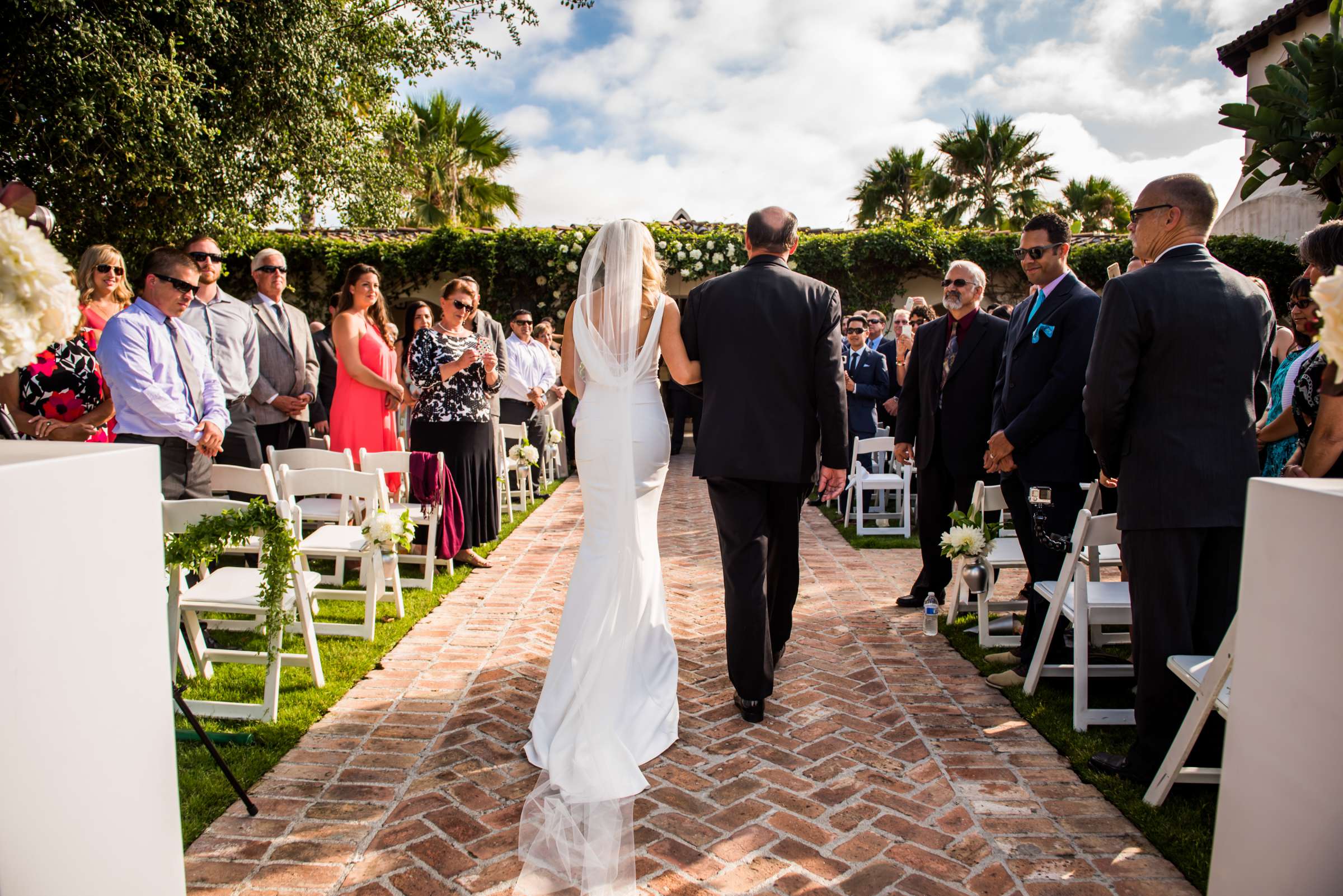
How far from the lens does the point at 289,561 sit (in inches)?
153

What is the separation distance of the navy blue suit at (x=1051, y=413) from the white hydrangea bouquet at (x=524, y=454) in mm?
5993

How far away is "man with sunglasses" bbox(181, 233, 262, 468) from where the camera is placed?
237 inches

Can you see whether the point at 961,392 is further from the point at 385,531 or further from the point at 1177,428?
the point at 385,531

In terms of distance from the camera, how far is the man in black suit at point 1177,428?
10.4 feet

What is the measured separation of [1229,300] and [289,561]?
13.4 ft

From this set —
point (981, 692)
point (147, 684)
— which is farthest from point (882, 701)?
point (147, 684)

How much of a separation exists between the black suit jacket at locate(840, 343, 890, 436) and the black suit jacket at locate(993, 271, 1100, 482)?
A: 519 centimetres

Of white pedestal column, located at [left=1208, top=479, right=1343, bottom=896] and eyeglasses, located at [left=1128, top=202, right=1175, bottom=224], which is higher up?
eyeglasses, located at [left=1128, top=202, right=1175, bottom=224]

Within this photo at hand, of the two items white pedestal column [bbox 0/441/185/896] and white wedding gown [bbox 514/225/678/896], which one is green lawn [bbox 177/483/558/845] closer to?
white pedestal column [bbox 0/441/185/896]

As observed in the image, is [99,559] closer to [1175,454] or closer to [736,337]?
[736,337]

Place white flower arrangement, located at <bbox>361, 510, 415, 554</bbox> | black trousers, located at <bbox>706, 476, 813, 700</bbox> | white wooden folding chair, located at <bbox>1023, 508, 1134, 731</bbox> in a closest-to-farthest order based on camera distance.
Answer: white wooden folding chair, located at <bbox>1023, 508, 1134, 731</bbox> → black trousers, located at <bbox>706, 476, 813, 700</bbox> → white flower arrangement, located at <bbox>361, 510, 415, 554</bbox>

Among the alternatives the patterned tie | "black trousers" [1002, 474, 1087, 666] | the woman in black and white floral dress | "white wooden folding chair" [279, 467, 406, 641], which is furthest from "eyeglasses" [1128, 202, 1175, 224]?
the patterned tie

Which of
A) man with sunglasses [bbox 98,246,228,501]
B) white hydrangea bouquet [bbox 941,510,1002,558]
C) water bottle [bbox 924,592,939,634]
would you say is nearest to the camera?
man with sunglasses [bbox 98,246,228,501]

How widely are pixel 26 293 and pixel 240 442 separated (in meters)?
4.76
